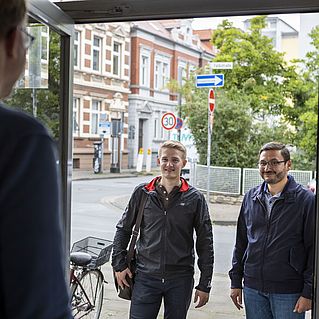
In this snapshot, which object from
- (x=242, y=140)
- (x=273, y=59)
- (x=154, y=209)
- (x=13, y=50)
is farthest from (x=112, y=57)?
(x=13, y=50)

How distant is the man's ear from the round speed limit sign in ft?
11.0

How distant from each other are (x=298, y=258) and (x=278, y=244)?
10 centimetres

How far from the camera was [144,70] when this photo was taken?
5.96 m

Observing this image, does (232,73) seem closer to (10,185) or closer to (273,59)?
(273,59)

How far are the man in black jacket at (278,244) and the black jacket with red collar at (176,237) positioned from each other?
0.64 feet

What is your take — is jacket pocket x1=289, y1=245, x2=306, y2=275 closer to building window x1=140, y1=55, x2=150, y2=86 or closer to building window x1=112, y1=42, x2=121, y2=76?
building window x1=140, y1=55, x2=150, y2=86

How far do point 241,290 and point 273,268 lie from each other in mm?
255

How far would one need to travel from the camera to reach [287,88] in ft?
13.7

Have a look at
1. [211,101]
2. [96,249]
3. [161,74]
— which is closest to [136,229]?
[96,249]

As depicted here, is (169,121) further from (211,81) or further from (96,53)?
(96,53)

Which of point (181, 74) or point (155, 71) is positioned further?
point (155, 71)

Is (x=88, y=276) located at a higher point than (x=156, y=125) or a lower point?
lower

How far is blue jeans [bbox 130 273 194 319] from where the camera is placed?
90.6 inches

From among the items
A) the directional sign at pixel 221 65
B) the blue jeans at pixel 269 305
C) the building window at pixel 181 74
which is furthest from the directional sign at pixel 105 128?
the blue jeans at pixel 269 305
